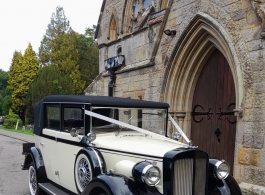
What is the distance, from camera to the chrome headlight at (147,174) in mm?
3918

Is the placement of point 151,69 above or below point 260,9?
below

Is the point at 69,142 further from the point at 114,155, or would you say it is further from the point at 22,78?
the point at 22,78

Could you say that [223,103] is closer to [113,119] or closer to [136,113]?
[136,113]

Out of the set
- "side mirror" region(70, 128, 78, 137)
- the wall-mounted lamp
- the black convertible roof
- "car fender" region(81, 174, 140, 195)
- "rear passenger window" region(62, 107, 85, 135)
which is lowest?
"car fender" region(81, 174, 140, 195)

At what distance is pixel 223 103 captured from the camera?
24.5 feet

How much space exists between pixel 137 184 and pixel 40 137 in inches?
117

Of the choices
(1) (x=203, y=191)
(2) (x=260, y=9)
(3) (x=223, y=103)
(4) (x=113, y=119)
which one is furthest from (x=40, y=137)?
(2) (x=260, y=9)

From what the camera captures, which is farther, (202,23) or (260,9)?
(202,23)

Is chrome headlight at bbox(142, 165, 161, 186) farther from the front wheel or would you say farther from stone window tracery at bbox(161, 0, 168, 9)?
stone window tracery at bbox(161, 0, 168, 9)

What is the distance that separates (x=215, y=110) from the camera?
302 inches

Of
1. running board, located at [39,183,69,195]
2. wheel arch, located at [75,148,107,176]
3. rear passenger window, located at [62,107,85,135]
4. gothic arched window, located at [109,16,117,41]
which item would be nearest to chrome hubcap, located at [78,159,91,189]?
wheel arch, located at [75,148,107,176]

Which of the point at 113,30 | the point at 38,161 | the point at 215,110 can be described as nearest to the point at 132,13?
the point at 113,30

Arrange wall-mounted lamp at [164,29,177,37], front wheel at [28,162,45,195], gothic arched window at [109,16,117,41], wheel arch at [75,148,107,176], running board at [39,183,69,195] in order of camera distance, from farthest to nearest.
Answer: gothic arched window at [109,16,117,41]
wall-mounted lamp at [164,29,177,37]
front wheel at [28,162,45,195]
running board at [39,183,69,195]
wheel arch at [75,148,107,176]

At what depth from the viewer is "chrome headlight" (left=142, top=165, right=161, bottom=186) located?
154 inches
